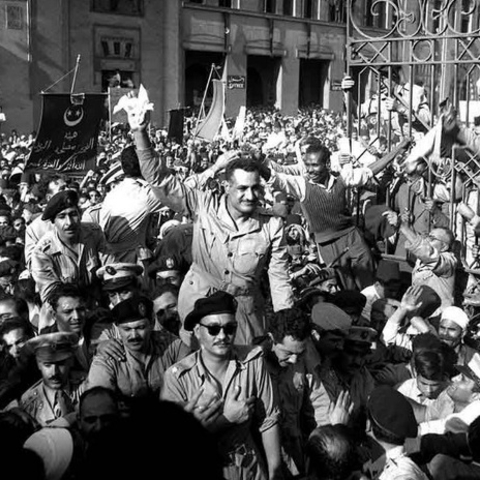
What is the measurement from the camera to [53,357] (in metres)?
4.36

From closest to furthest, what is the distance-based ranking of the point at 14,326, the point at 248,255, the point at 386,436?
the point at 386,436
the point at 248,255
the point at 14,326

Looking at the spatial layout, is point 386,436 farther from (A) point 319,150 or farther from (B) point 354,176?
(B) point 354,176

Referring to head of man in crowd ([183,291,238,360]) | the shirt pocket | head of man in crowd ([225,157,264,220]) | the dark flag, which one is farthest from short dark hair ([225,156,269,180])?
the dark flag

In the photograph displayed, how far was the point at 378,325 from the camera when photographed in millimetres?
6176

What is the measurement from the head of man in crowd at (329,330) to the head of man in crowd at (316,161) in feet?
6.57

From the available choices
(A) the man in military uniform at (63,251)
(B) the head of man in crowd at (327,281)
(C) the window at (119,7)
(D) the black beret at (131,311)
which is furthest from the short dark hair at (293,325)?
(C) the window at (119,7)

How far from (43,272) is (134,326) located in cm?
170

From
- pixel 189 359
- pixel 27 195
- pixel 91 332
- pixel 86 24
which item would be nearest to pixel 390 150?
pixel 91 332

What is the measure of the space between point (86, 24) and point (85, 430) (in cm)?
3013

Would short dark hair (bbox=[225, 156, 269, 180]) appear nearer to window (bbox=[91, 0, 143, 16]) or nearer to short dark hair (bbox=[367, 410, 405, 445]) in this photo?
short dark hair (bbox=[367, 410, 405, 445])

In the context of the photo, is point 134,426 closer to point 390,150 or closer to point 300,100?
point 390,150

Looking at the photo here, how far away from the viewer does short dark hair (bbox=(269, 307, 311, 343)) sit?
4.33m

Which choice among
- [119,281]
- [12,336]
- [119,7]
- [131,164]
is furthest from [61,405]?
[119,7]

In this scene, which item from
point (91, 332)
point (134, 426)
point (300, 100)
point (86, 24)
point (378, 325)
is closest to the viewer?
point (134, 426)
